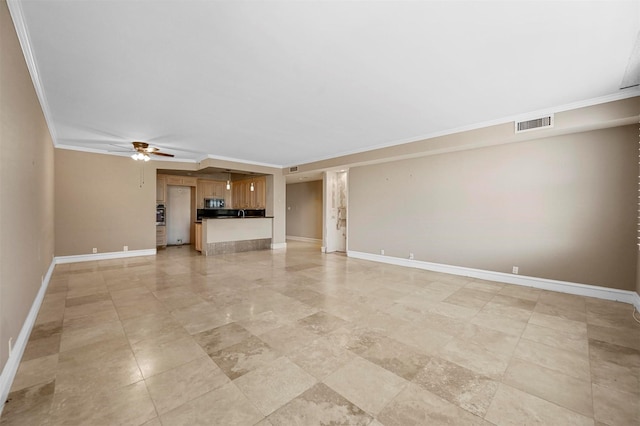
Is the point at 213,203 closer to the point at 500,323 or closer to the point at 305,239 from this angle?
the point at 305,239

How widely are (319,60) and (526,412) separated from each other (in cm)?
335

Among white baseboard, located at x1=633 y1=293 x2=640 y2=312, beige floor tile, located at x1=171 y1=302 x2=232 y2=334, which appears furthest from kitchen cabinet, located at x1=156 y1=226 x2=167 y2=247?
white baseboard, located at x1=633 y1=293 x2=640 y2=312

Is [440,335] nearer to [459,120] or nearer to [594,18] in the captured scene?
[594,18]

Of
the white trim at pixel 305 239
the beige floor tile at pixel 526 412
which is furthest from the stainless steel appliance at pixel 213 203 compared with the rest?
the beige floor tile at pixel 526 412

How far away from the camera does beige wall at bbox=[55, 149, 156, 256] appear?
611cm

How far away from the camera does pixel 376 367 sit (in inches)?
84.8

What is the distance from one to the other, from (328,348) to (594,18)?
11.9 ft

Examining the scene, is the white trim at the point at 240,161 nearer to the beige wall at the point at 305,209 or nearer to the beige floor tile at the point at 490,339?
the beige wall at the point at 305,209

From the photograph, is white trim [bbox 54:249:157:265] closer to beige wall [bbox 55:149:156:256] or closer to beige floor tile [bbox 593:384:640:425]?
beige wall [bbox 55:149:156:256]

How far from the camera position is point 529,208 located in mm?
4492

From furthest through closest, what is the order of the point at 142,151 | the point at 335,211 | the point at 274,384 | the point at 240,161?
the point at 335,211 → the point at 240,161 → the point at 142,151 → the point at 274,384

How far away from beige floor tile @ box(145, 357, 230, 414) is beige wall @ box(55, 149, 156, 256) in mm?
6323

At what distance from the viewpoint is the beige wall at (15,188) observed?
193 centimetres

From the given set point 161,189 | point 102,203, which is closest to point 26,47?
point 102,203
